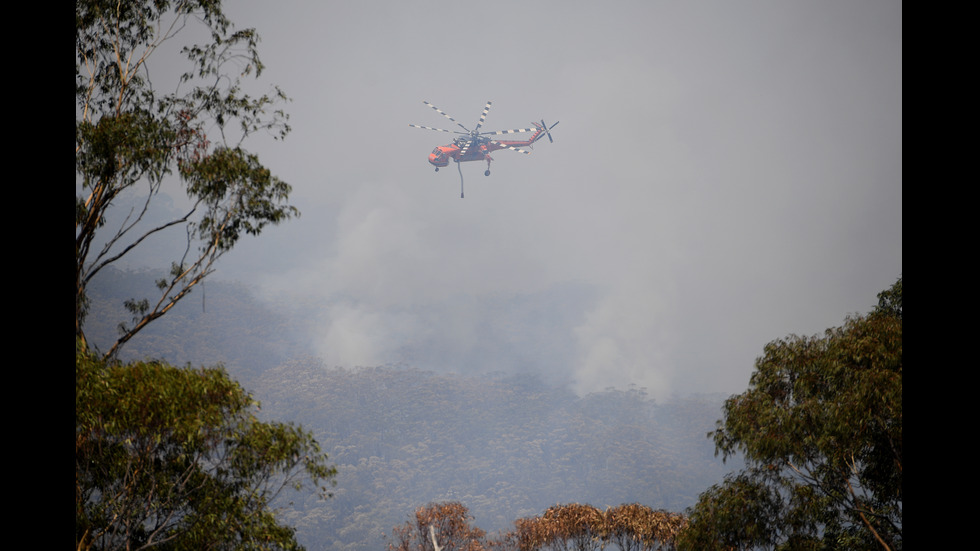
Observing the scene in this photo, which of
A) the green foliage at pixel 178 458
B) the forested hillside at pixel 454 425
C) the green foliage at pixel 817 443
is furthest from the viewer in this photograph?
the forested hillside at pixel 454 425

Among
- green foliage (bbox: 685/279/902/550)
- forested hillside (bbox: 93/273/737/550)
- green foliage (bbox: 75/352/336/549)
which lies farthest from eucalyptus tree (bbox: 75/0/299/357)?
forested hillside (bbox: 93/273/737/550)

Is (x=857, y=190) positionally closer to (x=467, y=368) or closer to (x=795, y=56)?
(x=795, y=56)

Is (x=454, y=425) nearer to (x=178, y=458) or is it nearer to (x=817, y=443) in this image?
(x=817, y=443)

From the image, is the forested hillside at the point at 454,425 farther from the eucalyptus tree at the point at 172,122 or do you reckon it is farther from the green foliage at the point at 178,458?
the green foliage at the point at 178,458

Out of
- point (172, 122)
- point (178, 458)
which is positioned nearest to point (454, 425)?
point (172, 122)

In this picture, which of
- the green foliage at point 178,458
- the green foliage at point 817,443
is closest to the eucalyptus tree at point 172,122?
the green foliage at point 178,458

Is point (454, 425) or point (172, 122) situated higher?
point (454, 425)

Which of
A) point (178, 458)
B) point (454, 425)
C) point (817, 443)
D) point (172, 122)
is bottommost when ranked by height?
point (178, 458)

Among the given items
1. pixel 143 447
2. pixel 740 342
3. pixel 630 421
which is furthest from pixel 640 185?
pixel 143 447
